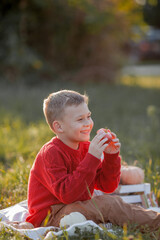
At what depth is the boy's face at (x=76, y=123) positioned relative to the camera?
2547 millimetres

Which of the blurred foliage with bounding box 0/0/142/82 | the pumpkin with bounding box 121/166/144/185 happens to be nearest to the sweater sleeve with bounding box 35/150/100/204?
the pumpkin with bounding box 121/166/144/185

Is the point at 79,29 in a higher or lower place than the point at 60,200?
higher

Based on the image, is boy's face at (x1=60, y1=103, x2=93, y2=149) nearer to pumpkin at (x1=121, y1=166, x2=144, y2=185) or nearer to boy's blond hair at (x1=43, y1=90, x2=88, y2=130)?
boy's blond hair at (x1=43, y1=90, x2=88, y2=130)

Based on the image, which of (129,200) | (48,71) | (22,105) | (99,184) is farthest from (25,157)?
(48,71)

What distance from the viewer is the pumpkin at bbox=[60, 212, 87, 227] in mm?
2465

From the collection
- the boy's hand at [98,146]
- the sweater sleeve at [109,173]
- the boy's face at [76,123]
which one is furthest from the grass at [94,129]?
the boy's face at [76,123]

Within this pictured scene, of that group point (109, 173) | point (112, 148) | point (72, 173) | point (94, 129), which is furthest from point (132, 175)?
point (94, 129)

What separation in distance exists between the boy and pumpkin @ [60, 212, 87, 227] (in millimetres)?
69

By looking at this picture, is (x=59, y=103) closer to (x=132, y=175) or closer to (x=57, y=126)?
(x=57, y=126)

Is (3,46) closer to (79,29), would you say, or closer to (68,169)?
(79,29)

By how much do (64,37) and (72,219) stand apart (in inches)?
373

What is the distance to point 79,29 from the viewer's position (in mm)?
11555

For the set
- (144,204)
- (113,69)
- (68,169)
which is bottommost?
(144,204)

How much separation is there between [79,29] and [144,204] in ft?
29.7
